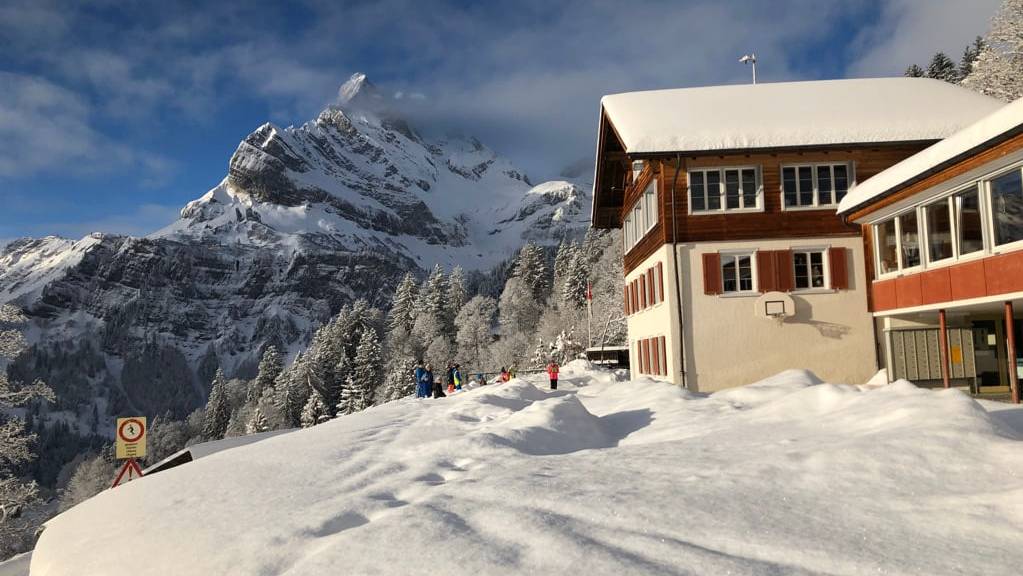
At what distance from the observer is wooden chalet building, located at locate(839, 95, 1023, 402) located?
1204 cm

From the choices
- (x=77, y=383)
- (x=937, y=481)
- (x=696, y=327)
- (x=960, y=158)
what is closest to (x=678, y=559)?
(x=937, y=481)

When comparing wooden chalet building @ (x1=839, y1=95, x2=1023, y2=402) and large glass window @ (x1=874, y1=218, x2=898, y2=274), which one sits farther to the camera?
large glass window @ (x1=874, y1=218, x2=898, y2=274)

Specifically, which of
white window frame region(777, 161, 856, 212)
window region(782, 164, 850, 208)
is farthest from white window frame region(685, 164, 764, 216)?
window region(782, 164, 850, 208)

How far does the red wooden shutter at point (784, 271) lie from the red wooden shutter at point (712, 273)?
1755 millimetres

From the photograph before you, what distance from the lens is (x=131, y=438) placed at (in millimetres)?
13031

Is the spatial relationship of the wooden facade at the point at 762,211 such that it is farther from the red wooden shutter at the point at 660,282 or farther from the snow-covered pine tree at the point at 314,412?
the snow-covered pine tree at the point at 314,412

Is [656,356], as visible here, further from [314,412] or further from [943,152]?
[314,412]

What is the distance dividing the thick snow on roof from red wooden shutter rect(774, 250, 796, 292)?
334 centimetres

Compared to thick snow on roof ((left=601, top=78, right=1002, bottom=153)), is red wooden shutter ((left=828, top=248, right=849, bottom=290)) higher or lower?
lower

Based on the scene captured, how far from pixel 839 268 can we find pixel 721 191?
4.22m

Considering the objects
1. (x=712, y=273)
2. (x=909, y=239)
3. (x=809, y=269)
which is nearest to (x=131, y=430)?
(x=712, y=273)

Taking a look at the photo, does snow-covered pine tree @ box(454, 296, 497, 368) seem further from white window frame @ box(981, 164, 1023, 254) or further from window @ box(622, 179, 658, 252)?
white window frame @ box(981, 164, 1023, 254)

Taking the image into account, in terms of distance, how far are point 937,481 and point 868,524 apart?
3.74 feet

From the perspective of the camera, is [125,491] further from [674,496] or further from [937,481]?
[937,481]
